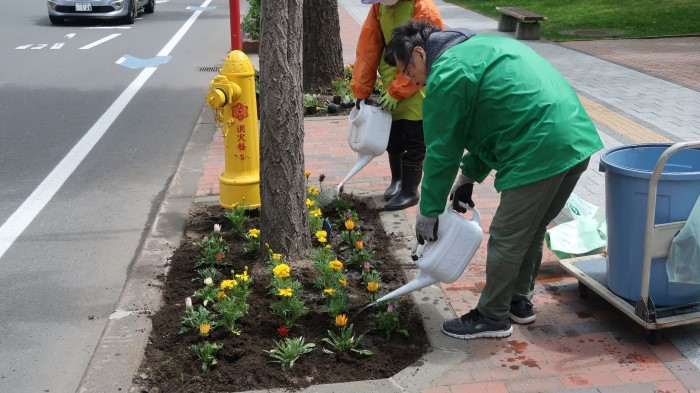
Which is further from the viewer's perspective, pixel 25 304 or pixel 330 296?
pixel 25 304

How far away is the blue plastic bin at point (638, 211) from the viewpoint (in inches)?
151

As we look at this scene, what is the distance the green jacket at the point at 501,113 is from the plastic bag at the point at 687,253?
0.57 metres

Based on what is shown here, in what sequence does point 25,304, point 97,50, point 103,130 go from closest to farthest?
point 25,304 < point 103,130 < point 97,50

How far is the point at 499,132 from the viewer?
3781 millimetres

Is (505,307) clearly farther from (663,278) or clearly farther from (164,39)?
(164,39)

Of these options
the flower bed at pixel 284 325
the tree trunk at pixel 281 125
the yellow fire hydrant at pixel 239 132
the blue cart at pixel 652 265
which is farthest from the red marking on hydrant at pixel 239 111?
the blue cart at pixel 652 265

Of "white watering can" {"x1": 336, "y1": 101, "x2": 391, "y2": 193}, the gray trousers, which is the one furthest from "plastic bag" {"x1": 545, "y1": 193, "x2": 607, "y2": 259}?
"white watering can" {"x1": 336, "y1": 101, "x2": 391, "y2": 193}

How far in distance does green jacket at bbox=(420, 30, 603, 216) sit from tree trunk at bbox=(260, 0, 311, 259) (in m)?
1.17

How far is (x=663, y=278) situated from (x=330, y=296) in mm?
1676

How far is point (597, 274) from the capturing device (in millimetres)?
4477

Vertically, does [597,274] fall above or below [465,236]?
below

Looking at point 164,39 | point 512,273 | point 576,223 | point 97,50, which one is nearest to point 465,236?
point 512,273

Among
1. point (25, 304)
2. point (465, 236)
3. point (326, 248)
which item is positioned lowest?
point (25, 304)

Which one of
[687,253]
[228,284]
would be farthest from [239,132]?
[687,253]
